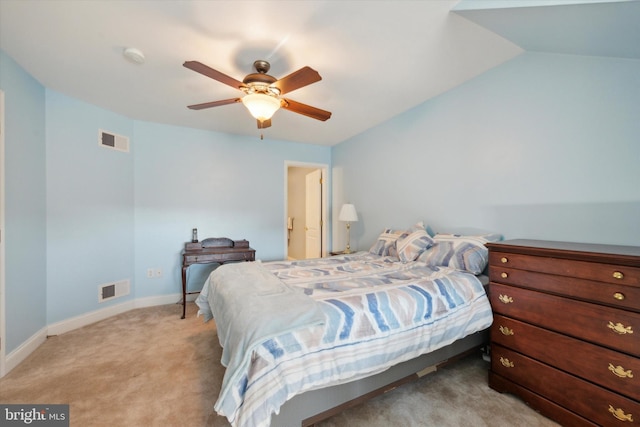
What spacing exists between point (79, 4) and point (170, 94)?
113cm

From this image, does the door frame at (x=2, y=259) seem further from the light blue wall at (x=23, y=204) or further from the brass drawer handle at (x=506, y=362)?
the brass drawer handle at (x=506, y=362)

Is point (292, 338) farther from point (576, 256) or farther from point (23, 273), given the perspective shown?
point (23, 273)

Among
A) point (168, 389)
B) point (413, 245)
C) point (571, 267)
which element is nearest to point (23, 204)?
point (168, 389)

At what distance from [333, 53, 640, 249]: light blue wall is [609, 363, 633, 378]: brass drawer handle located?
822 millimetres

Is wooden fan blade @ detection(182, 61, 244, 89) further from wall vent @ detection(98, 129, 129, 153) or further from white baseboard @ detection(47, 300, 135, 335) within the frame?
white baseboard @ detection(47, 300, 135, 335)

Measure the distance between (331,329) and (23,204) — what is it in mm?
2963

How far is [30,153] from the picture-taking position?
A: 2.29 metres

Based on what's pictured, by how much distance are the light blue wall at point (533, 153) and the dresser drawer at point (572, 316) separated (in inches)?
25.9

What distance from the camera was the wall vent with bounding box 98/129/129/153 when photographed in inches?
117

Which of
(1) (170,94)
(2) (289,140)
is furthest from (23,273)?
(2) (289,140)

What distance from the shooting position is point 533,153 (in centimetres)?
200

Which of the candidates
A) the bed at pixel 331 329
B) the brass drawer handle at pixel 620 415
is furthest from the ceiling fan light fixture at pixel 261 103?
the brass drawer handle at pixel 620 415

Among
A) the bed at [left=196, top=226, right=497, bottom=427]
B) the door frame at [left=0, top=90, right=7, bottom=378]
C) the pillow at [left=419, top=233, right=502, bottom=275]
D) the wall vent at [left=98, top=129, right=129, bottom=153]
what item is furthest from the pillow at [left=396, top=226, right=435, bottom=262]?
the wall vent at [left=98, top=129, right=129, bottom=153]

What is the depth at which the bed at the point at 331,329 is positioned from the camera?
43.1 inches
